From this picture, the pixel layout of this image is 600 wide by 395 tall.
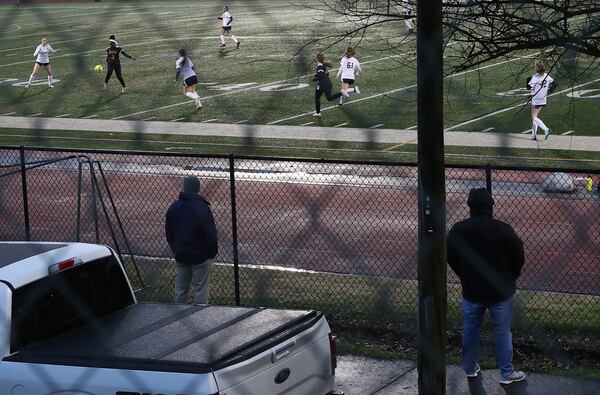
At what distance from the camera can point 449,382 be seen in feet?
21.2

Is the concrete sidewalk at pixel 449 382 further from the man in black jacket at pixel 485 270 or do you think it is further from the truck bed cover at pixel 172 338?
the truck bed cover at pixel 172 338

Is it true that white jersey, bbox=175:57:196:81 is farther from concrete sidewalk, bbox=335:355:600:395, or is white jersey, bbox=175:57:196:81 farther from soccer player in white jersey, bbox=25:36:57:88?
concrete sidewalk, bbox=335:355:600:395

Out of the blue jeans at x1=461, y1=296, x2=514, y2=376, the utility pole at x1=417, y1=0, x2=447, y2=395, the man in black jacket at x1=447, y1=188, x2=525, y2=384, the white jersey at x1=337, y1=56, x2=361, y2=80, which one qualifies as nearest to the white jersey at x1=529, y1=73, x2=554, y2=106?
the man in black jacket at x1=447, y1=188, x2=525, y2=384

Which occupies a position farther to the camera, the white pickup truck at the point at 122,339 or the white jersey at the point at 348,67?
the white jersey at the point at 348,67

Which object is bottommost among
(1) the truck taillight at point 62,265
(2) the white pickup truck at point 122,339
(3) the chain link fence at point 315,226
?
(3) the chain link fence at point 315,226

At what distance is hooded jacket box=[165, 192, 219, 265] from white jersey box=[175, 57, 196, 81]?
3.88m

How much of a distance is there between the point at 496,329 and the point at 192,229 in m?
2.12

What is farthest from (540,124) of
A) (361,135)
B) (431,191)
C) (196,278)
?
(431,191)

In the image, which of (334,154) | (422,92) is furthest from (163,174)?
(422,92)

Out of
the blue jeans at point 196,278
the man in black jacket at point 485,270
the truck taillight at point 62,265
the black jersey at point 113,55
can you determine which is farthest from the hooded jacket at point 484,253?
the black jersey at point 113,55

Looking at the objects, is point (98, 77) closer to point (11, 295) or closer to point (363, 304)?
point (11, 295)

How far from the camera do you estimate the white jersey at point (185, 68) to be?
2.57m

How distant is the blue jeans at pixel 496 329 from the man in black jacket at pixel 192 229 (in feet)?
5.83

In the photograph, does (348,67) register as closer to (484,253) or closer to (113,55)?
(484,253)
